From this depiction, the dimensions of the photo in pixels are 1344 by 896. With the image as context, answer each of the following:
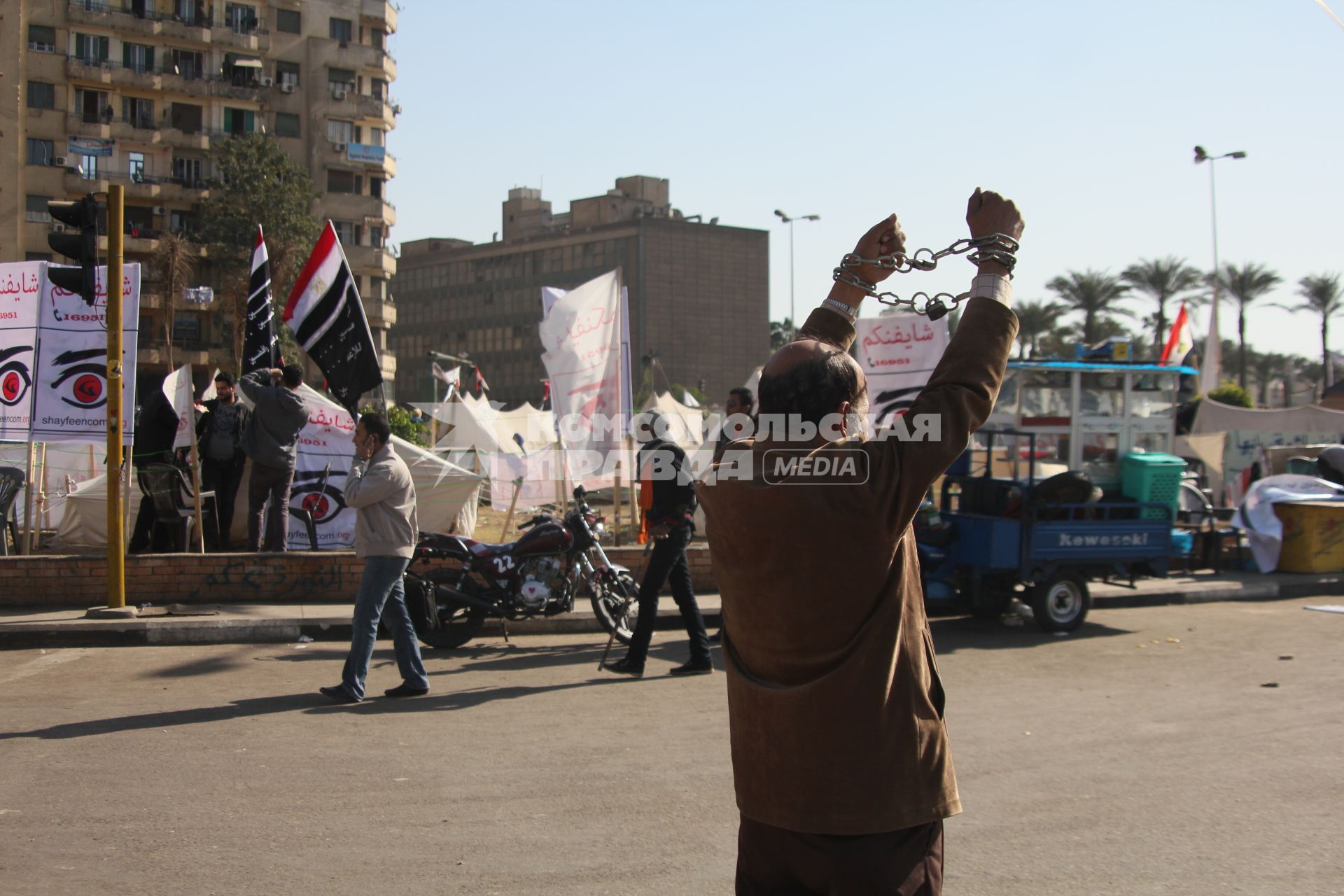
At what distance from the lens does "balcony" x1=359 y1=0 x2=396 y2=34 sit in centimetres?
6600

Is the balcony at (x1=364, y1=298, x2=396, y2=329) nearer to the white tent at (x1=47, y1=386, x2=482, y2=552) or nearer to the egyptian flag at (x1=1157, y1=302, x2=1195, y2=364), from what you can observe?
the egyptian flag at (x1=1157, y1=302, x2=1195, y2=364)

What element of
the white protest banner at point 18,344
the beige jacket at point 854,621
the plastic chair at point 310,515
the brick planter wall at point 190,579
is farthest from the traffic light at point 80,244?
the beige jacket at point 854,621

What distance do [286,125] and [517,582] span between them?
6065cm

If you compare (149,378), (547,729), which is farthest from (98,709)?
(149,378)

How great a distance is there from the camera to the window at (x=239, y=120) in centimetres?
6088

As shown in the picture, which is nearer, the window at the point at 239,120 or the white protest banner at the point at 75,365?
the white protest banner at the point at 75,365

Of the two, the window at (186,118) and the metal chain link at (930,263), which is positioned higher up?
the window at (186,118)

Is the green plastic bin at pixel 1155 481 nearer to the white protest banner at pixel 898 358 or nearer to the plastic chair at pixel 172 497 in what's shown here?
the white protest banner at pixel 898 358

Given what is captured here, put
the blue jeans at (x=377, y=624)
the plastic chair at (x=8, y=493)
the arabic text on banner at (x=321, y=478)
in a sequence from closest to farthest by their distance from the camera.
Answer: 1. the blue jeans at (x=377, y=624)
2. the plastic chair at (x=8, y=493)
3. the arabic text on banner at (x=321, y=478)

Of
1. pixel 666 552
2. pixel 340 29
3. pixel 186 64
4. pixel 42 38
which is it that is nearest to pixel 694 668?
pixel 666 552

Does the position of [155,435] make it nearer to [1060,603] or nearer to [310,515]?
[310,515]

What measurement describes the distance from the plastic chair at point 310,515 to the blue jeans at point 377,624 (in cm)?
506

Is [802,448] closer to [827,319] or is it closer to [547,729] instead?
[827,319]

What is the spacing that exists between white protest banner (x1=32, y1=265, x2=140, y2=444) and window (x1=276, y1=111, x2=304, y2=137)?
186ft
